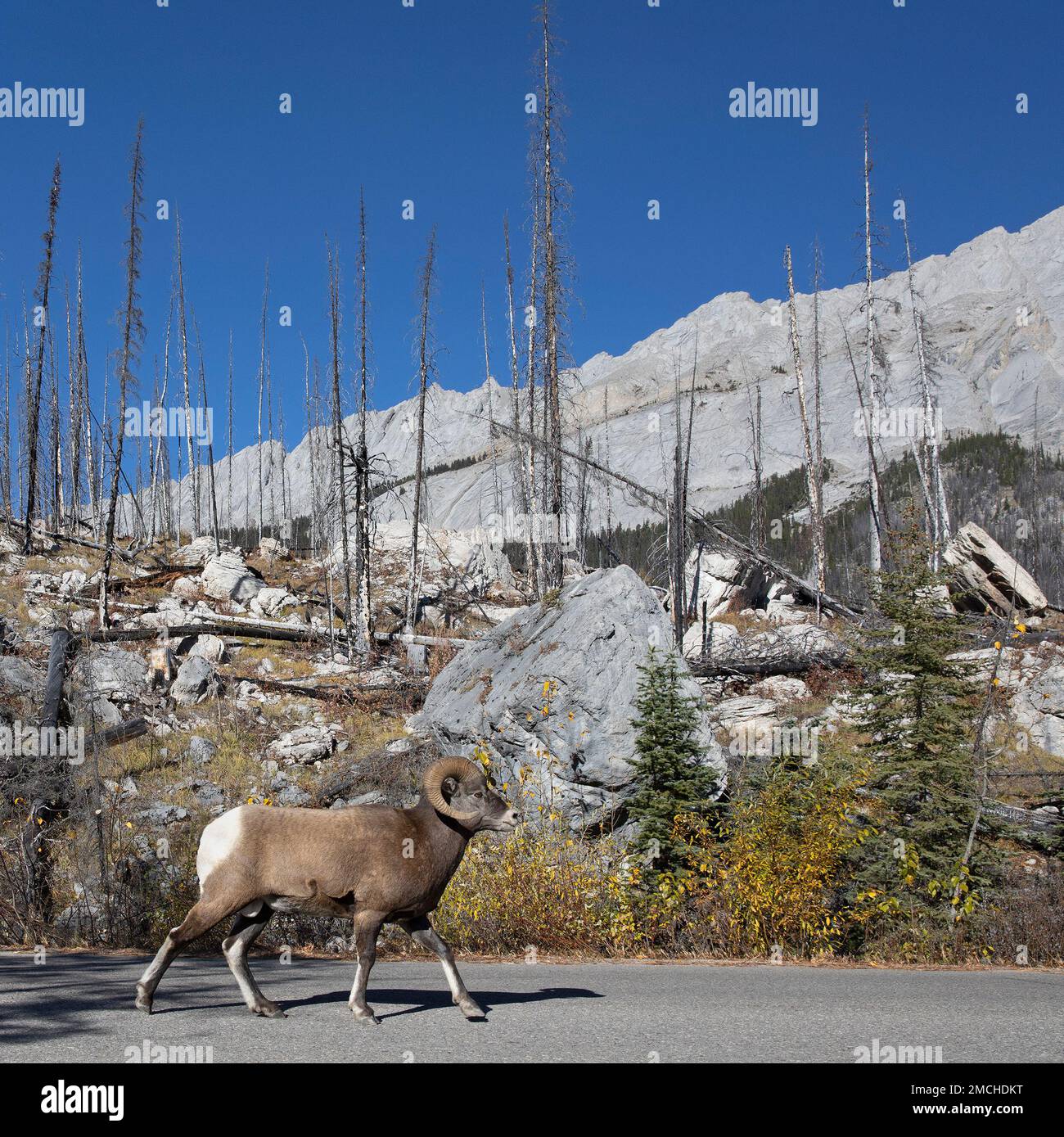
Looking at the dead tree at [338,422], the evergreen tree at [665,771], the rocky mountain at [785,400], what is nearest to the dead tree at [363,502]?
the dead tree at [338,422]

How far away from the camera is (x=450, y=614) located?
30.9 m

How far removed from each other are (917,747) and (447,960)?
353 inches

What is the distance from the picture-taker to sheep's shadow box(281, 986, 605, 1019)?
17.9ft

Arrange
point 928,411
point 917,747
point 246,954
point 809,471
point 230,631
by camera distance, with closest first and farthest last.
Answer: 1. point 246,954
2. point 917,747
3. point 230,631
4. point 809,471
5. point 928,411

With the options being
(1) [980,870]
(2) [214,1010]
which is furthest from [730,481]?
(2) [214,1010]

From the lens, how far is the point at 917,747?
1217cm

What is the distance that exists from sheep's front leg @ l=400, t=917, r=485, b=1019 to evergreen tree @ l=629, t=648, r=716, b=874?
6.17 m

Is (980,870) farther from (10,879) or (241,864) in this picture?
(10,879)

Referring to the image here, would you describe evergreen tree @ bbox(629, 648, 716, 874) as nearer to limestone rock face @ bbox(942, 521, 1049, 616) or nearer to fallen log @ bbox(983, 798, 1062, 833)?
fallen log @ bbox(983, 798, 1062, 833)

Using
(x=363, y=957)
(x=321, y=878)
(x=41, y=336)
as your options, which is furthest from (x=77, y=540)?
(x=363, y=957)

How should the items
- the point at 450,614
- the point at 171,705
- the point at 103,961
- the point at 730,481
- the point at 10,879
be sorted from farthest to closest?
the point at 730,481 < the point at 450,614 < the point at 171,705 < the point at 10,879 < the point at 103,961

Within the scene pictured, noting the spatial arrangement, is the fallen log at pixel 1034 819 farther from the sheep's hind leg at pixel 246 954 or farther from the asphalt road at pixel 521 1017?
the sheep's hind leg at pixel 246 954

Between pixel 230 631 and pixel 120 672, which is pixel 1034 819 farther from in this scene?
pixel 230 631

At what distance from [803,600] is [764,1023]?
89.2 ft
